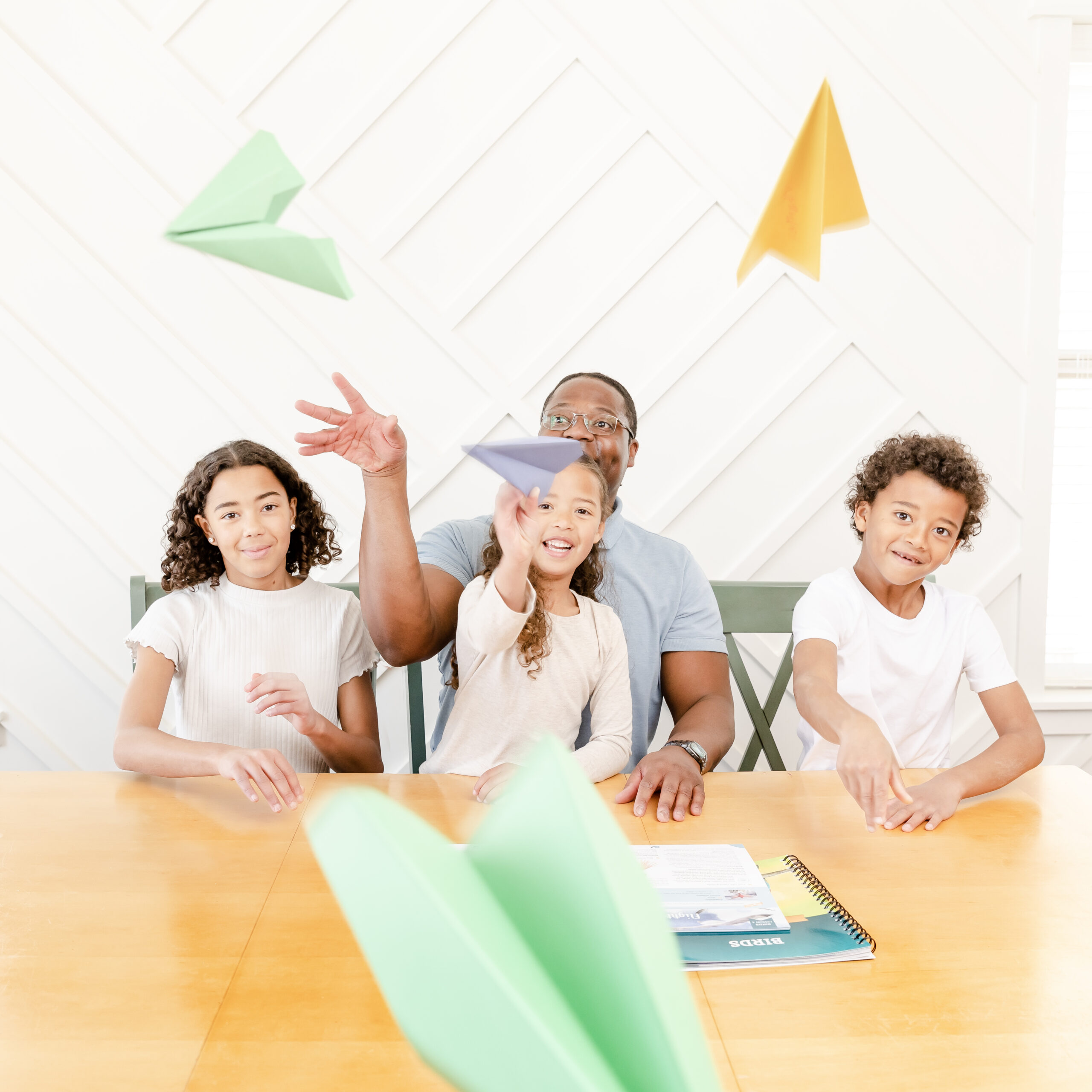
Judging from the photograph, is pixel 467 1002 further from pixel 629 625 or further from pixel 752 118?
pixel 752 118

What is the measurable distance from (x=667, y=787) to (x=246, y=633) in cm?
78

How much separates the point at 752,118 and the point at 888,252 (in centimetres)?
44

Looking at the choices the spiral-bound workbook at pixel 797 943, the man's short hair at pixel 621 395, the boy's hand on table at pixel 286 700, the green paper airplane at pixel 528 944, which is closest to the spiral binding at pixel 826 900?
the spiral-bound workbook at pixel 797 943

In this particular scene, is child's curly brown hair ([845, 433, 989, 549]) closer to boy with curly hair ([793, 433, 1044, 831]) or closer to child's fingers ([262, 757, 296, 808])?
boy with curly hair ([793, 433, 1044, 831])

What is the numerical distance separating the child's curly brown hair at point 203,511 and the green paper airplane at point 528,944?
1.32 metres

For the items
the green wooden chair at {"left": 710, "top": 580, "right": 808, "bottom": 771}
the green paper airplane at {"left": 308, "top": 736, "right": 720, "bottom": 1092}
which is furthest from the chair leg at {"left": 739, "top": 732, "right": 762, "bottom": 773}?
the green paper airplane at {"left": 308, "top": 736, "right": 720, "bottom": 1092}

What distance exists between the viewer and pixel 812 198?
1.01 meters

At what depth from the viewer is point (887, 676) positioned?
155cm

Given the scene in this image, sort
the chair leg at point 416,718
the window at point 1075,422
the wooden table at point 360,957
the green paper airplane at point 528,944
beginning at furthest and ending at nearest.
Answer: the window at point 1075,422
the chair leg at point 416,718
the wooden table at point 360,957
the green paper airplane at point 528,944

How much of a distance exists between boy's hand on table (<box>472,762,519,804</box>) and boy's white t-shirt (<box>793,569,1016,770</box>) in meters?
0.57

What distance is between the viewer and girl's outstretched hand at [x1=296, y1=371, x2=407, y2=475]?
53.0 inches

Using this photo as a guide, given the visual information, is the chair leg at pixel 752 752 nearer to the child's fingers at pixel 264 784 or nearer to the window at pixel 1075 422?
the window at pixel 1075 422

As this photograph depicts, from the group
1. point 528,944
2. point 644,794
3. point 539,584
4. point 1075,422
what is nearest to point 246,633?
point 539,584

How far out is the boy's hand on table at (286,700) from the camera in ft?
4.17
